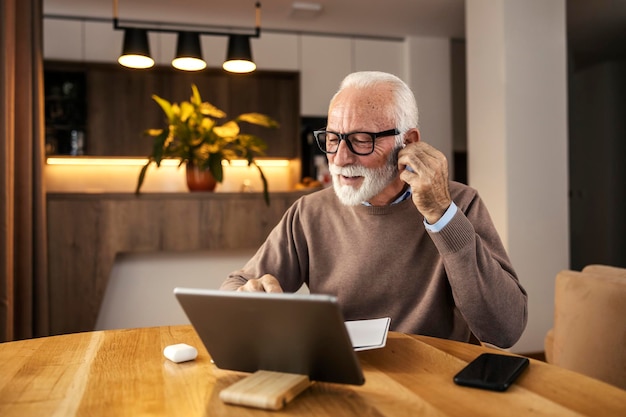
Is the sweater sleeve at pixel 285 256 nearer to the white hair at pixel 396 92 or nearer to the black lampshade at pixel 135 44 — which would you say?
the white hair at pixel 396 92

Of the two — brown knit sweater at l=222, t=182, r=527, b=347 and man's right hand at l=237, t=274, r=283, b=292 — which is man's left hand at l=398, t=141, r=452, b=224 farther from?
man's right hand at l=237, t=274, r=283, b=292

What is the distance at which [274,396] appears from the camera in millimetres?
752

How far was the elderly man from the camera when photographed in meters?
1.32

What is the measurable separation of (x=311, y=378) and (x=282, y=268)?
2.45ft

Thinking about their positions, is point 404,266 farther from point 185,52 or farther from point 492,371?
point 185,52

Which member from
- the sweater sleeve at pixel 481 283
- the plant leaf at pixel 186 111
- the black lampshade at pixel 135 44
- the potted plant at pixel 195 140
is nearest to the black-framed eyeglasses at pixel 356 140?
the sweater sleeve at pixel 481 283

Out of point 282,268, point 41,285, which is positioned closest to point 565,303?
point 282,268

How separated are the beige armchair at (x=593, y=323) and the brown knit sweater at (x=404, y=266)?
562mm

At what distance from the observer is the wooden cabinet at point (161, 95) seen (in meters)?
5.05

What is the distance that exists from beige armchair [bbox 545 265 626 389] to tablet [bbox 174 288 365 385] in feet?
4.08

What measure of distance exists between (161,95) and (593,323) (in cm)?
421

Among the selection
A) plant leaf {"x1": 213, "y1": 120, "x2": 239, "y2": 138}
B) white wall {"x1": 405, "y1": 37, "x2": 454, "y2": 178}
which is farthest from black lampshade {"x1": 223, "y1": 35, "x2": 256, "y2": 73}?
white wall {"x1": 405, "y1": 37, "x2": 454, "y2": 178}

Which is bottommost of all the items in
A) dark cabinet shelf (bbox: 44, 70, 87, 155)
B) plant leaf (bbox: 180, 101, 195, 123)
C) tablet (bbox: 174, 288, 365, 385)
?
tablet (bbox: 174, 288, 365, 385)

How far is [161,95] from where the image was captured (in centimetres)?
518
